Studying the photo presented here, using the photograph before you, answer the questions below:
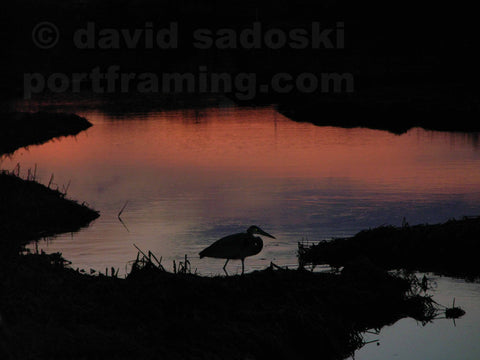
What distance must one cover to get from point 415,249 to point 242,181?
1627 centimetres

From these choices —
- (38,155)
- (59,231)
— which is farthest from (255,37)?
(59,231)

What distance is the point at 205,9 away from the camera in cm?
9862

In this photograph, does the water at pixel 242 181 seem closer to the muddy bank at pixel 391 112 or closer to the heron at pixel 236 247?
the muddy bank at pixel 391 112

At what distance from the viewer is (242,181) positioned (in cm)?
→ 3450

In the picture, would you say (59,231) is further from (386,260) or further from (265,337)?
(265,337)

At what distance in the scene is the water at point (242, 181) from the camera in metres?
23.3

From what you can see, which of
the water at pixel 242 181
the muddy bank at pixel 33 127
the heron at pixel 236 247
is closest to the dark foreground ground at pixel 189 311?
the heron at pixel 236 247

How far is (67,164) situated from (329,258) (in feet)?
77.6

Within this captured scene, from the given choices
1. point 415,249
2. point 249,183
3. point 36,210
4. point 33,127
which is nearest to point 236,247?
point 415,249

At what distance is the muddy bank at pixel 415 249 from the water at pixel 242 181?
98 cm

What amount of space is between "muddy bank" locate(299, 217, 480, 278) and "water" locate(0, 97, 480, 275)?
98cm

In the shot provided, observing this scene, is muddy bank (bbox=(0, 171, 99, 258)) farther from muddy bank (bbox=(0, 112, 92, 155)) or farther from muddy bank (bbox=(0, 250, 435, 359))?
muddy bank (bbox=(0, 112, 92, 155))

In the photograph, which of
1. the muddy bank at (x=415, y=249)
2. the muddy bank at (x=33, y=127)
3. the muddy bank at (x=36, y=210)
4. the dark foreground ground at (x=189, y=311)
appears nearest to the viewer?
the dark foreground ground at (x=189, y=311)

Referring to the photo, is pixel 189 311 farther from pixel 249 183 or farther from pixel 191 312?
pixel 249 183
